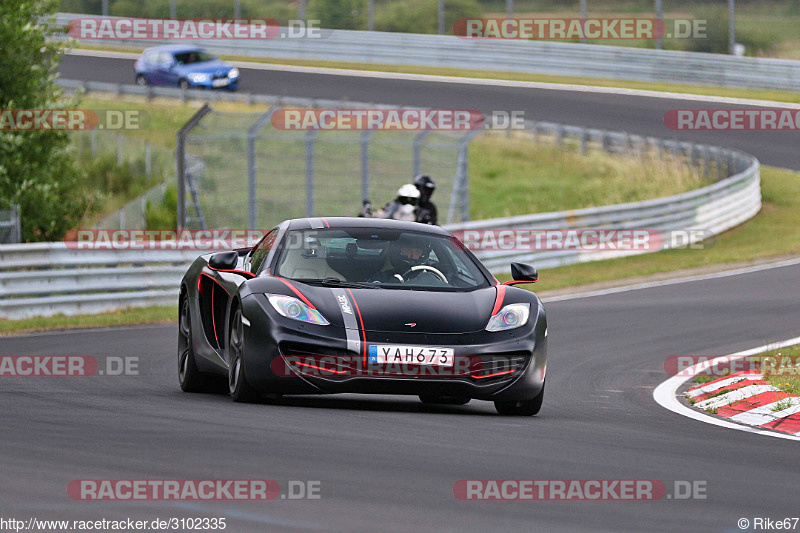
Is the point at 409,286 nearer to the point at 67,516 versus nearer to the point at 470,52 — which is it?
the point at 67,516

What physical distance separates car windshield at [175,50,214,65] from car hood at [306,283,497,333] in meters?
35.0

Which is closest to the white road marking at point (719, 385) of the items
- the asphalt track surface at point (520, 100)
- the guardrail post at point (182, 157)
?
the guardrail post at point (182, 157)

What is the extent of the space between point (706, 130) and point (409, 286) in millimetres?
32128

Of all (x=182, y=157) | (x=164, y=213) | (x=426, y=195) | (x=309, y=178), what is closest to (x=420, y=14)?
(x=164, y=213)

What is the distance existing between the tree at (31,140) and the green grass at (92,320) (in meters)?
3.91

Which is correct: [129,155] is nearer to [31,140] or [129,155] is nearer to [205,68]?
[205,68]

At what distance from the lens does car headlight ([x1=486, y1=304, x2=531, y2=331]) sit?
8719mm

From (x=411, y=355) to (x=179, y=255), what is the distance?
10.2 m

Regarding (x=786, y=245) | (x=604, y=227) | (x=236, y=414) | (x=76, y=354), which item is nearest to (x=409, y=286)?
(x=236, y=414)

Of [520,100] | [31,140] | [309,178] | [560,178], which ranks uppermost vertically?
[31,140]

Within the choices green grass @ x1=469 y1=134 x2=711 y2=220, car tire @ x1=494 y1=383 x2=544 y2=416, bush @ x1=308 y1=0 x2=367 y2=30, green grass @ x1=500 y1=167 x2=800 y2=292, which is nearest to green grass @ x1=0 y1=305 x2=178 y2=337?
green grass @ x1=500 y1=167 x2=800 y2=292

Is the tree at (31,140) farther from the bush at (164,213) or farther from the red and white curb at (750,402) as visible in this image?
the red and white curb at (750,402)

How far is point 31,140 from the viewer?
2089 cm

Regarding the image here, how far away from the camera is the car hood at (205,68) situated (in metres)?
42.1
